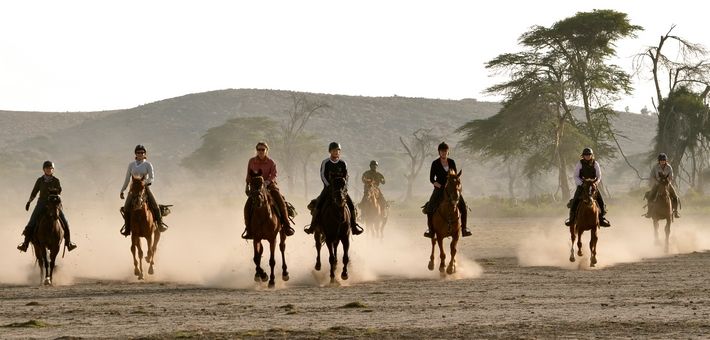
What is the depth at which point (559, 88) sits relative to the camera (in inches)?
2876

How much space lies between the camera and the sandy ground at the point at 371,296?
16.5 metres

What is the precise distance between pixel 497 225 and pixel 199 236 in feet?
64.4

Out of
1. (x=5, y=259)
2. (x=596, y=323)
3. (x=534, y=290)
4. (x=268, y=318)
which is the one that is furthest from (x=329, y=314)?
(x=5, y=259)

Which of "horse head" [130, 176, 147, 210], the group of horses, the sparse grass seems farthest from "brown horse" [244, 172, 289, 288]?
the sparse grass

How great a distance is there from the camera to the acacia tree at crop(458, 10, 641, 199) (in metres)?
72.2

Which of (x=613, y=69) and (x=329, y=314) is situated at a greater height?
(x=613, y=69)

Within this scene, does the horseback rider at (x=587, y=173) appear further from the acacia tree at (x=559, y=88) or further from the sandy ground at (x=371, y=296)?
the acacia tree at (x=559, y=88)

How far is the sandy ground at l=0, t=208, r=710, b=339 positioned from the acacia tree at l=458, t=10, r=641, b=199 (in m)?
34.5

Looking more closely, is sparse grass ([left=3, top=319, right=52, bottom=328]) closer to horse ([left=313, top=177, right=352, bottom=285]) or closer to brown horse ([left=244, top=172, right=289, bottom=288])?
brown horse ([left=244, top=172, right=289, bottom=288])

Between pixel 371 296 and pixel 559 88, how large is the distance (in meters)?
53.0

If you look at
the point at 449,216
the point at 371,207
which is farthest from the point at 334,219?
the point at 371,207

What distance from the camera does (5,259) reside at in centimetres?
3173

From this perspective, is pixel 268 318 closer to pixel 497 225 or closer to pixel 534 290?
pixel 534 290

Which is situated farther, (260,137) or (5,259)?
(260,137)
